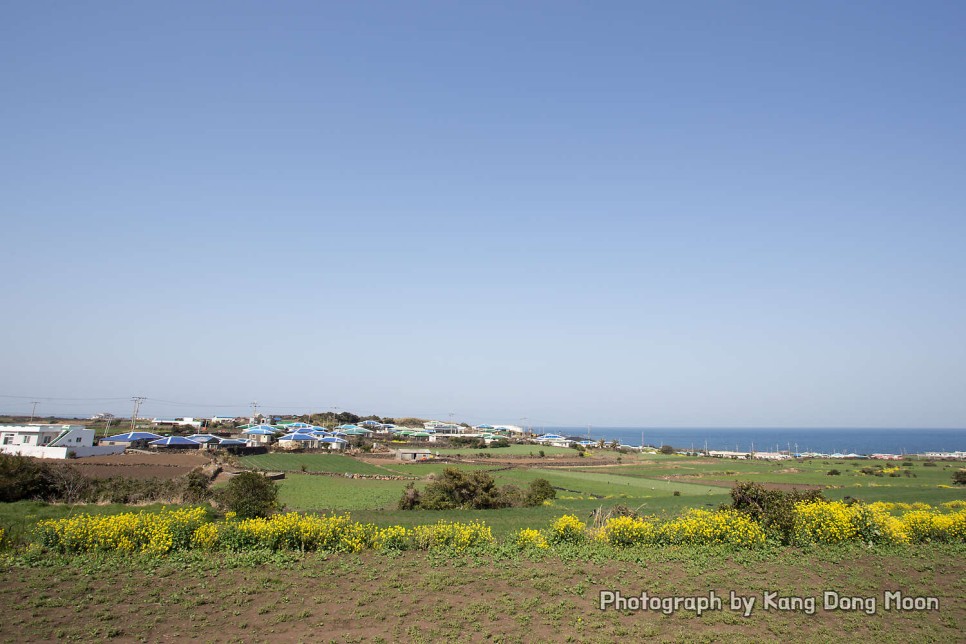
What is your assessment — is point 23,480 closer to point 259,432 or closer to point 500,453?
point 259,432

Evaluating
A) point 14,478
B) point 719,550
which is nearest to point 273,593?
point 719,550

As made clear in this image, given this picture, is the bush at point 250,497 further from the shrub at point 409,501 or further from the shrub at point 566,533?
the shrub at point 566,533

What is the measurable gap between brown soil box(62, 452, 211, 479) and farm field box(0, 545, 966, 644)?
34878mm

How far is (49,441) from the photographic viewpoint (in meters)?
64.4

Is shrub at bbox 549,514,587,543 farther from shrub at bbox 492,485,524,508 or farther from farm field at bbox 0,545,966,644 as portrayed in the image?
shrub at bbox 492,485,524,508

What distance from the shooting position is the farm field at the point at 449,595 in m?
11.0

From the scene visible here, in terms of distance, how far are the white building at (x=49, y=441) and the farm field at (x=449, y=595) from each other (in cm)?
5585

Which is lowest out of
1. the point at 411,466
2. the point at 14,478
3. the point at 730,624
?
the point at 411,466

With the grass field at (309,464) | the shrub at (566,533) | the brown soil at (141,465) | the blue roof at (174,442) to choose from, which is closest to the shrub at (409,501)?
the brown soil at (141,465)

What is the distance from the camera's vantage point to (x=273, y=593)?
1286 cm

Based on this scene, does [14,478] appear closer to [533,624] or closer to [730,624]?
[533,624]

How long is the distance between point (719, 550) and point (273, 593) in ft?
42.3

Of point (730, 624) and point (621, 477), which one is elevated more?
point (730, 624)

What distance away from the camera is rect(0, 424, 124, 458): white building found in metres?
59.0
